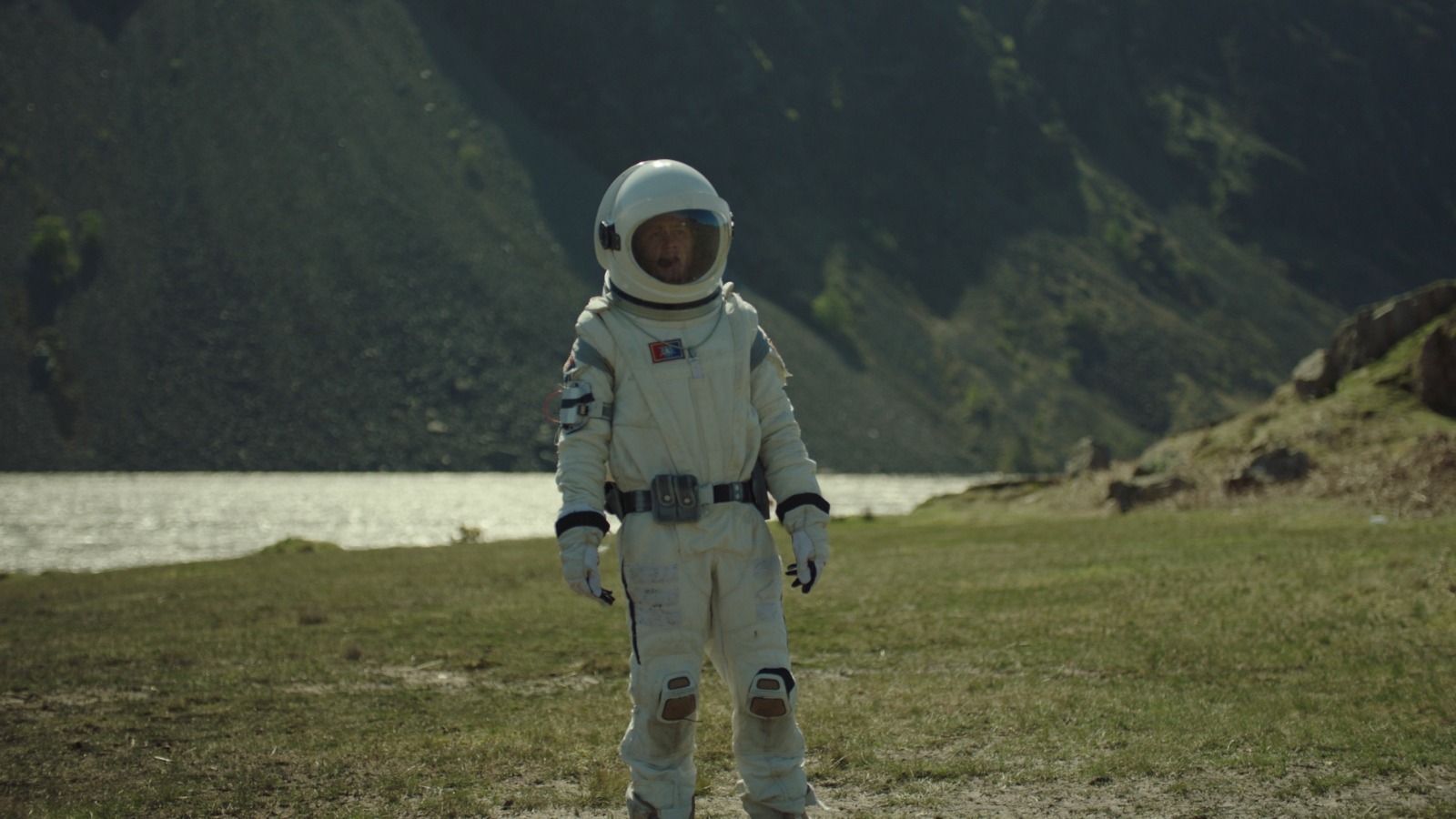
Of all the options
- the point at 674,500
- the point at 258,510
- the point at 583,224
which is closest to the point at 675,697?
the point at 674,500

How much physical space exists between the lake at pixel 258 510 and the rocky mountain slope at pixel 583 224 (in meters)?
3.15

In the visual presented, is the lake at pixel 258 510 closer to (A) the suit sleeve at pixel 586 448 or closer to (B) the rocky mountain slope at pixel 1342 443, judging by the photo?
(B) the rocky mountain slope at pixel 1342 443

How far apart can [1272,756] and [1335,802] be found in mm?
899

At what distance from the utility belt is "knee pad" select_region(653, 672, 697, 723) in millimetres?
804

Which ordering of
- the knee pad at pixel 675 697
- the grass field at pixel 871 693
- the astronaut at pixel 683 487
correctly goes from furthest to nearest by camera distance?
the grass field at pixel 871 693 < the astronaut at pixel 683 487 < the knee pad at pixel 675 697

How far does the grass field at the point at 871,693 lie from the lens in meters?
8.05

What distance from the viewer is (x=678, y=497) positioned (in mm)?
6980

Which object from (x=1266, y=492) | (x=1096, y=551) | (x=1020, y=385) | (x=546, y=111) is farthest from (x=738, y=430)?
(x=546, y=111)

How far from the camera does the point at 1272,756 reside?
8273mm

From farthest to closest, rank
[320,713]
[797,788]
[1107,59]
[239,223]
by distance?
1. [1107,59]
2. [239,223]
3. [320,713]
4. [797,788]

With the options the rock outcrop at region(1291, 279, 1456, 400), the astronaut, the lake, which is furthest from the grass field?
the lake

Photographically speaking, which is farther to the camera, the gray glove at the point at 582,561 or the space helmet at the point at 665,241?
the space helmet at the point at 665,241

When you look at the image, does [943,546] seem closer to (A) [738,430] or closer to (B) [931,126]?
(A) [738,430]

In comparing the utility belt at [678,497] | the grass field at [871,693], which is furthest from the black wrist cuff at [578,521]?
the grass field at [871,693]
